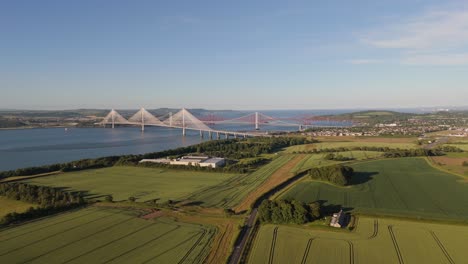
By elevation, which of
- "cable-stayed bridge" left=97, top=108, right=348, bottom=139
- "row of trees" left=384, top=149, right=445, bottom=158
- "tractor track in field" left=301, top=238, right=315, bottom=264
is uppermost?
"cable-stayed bridge" left=97, top=108, right=348, bottom=139

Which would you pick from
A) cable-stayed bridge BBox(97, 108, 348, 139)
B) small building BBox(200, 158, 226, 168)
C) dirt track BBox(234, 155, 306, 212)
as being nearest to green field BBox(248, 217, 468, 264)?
dirt track BBox(234, 155, 306, 212)

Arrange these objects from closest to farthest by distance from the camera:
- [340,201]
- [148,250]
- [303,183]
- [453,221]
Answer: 1. [148,250]
2. [453,221]
3. [340,201]
4. [303,183]

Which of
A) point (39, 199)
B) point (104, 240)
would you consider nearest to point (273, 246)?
point (104, 240)

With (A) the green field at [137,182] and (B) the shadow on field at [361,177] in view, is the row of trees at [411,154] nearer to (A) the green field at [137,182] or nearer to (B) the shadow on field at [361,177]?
(B) the shadow on field at [361,177]

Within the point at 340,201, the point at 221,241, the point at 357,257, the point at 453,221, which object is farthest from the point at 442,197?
the point at 221,241

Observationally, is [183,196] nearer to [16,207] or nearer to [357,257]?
[16,207]

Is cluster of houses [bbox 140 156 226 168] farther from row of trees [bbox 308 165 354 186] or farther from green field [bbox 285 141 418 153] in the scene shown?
green field [bbox 285 141 418 153]
